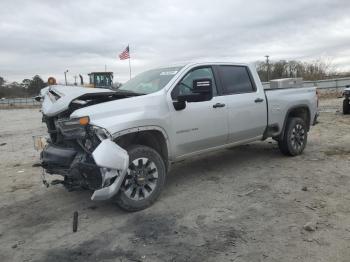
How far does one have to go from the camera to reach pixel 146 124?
4.92 meters

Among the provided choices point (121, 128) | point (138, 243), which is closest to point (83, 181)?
point (121, 128)

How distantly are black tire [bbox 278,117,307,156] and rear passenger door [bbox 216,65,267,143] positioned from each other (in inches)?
29.3

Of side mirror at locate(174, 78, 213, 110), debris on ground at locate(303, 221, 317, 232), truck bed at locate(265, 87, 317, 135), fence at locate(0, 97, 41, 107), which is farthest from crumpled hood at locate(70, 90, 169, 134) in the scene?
fence at locate(0, 97, 41, 107)

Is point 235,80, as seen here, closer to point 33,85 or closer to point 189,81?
point 189,81

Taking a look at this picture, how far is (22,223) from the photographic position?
480 cm

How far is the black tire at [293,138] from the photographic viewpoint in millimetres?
7340

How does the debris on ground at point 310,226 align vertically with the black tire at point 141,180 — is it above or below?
below

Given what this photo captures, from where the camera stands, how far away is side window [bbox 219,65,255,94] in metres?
6.27

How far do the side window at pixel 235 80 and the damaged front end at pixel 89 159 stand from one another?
2495mm

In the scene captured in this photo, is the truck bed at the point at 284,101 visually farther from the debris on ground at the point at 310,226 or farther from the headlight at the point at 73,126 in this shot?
the headlight at the point at 73,126

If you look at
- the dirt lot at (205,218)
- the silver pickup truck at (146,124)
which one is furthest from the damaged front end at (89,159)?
the dirt lot at (205,218)

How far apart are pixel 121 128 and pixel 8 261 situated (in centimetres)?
185

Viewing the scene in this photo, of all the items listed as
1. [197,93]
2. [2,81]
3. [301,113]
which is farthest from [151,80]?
[2,81]

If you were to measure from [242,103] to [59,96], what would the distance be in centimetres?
292
